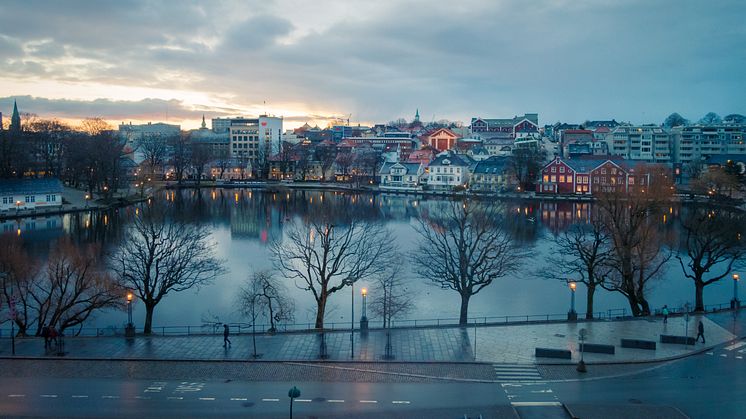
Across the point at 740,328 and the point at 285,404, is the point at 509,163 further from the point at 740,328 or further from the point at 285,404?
the point at 285,404

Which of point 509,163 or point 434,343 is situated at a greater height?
point 509,163

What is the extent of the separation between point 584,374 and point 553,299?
9.14m

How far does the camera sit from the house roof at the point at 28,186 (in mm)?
42375

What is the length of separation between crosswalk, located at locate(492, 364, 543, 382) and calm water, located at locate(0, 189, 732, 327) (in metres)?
6.73

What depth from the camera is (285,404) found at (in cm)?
973

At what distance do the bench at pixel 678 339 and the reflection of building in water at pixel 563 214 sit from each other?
2222 cm

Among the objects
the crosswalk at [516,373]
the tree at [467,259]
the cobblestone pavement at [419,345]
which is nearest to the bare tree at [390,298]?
the tree at [467,259]

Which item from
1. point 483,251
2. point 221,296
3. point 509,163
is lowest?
point 221,296

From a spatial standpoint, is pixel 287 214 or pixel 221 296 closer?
pixel 221 296

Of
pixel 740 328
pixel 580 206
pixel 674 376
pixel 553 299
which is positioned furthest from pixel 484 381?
pixel 580 206

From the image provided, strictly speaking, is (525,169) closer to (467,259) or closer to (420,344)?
(467,259)

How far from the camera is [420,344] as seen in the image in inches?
510

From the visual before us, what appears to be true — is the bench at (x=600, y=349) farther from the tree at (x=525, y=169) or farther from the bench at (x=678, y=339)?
the tree at (x=525, y=169)

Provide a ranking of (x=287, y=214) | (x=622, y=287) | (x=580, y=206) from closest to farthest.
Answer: (x=622, y=287), (x=287, y=214), (x=580, y=206)
